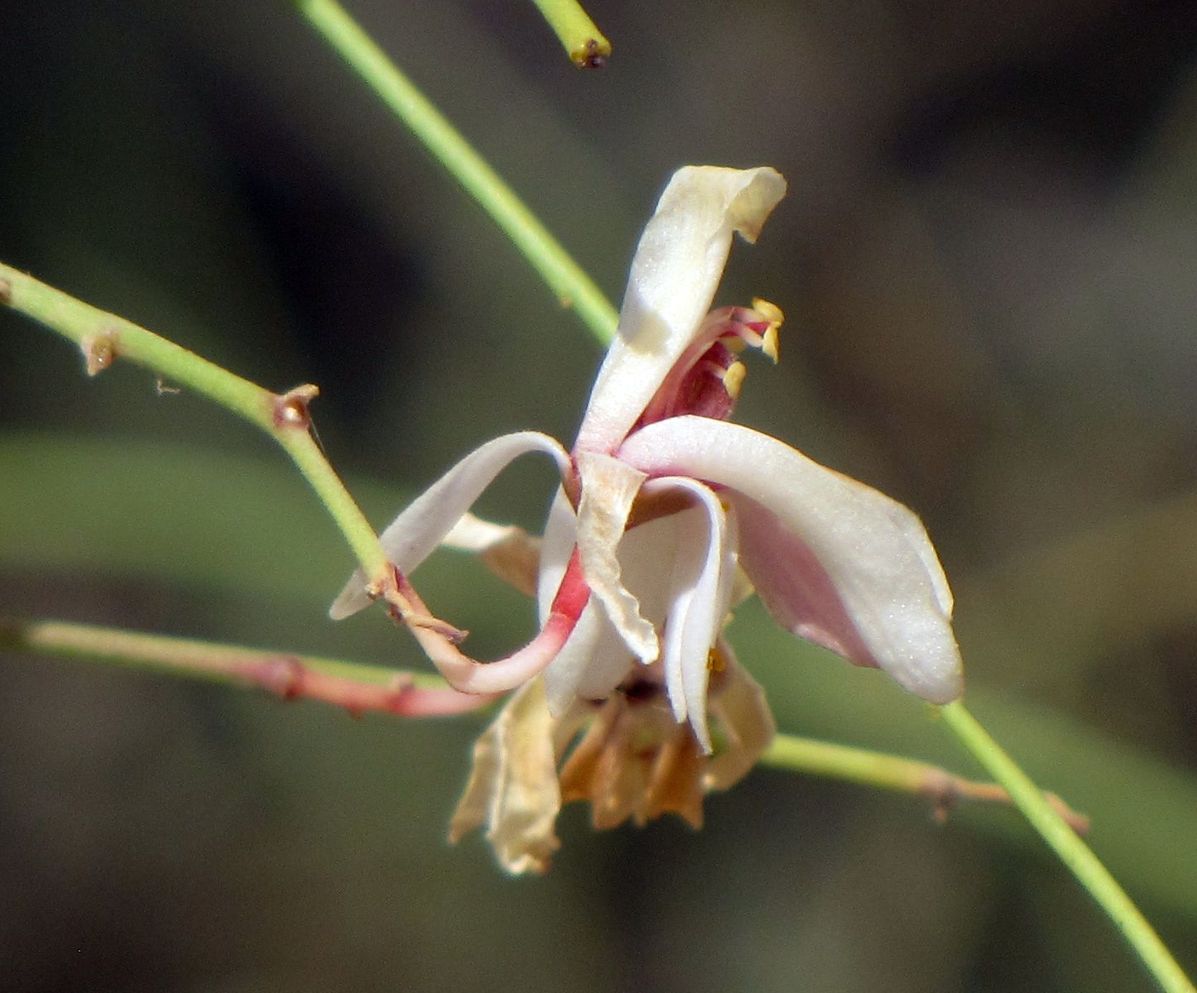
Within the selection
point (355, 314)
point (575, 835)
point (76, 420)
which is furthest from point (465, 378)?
point (575, 835)

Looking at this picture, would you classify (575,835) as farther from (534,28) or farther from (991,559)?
(534,28)

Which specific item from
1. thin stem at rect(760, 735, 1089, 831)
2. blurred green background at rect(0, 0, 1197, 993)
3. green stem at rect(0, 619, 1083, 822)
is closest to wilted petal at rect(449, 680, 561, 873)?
green stem at rect(0, 619, 1083, 822)

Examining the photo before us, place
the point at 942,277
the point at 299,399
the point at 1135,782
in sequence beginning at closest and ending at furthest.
Result: the point at 299,399
the point at 1135,782
the point at 942,277

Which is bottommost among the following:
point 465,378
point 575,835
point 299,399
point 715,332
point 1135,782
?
point 1135,782

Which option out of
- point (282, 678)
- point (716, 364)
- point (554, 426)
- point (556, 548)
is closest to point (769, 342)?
point (716, 364)

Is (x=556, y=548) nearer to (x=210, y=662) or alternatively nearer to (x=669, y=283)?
(x=669, y=283)

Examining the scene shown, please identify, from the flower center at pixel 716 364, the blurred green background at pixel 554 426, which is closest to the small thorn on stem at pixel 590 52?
the flower center at pixel 716 364

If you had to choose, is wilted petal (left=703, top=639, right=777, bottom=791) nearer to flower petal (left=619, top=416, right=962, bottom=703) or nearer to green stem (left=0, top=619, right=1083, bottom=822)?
green stem (left=0, top=619, right=1083, bottom=822)
